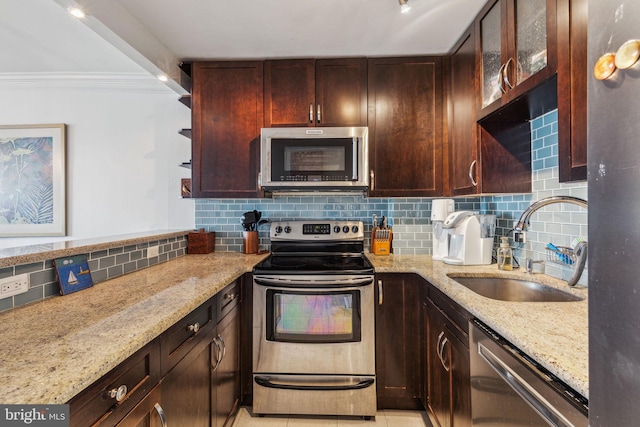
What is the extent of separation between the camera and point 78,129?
2.60 metres

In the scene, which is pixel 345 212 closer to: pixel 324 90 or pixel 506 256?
pixel 324 90

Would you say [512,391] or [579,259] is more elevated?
[579,259]

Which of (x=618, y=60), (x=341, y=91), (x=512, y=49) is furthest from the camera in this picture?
(x=341, y=91)

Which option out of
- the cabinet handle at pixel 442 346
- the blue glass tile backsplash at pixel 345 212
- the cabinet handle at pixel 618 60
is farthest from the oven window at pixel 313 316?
the cabinet handle at pixel 618 60

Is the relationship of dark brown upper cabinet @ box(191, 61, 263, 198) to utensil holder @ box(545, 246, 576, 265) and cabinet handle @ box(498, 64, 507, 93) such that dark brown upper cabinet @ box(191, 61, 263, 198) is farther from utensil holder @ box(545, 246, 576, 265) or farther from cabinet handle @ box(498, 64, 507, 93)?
utensil holder @ box(545, 246, 576, 265)

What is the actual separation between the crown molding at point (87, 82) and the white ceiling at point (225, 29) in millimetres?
252

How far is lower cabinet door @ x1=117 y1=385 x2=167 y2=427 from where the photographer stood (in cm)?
82

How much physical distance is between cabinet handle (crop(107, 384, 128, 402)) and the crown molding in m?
2.48

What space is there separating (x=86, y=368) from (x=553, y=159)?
79.4 inches

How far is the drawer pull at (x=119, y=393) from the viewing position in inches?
29.7

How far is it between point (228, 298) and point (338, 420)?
1.05m

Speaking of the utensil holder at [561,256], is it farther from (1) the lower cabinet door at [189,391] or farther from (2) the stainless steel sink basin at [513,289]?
(1) the lower cabinet door at [189,391]

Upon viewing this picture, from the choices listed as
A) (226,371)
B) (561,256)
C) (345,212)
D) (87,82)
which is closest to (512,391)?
(561,256)

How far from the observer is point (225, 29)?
5.85 ft
